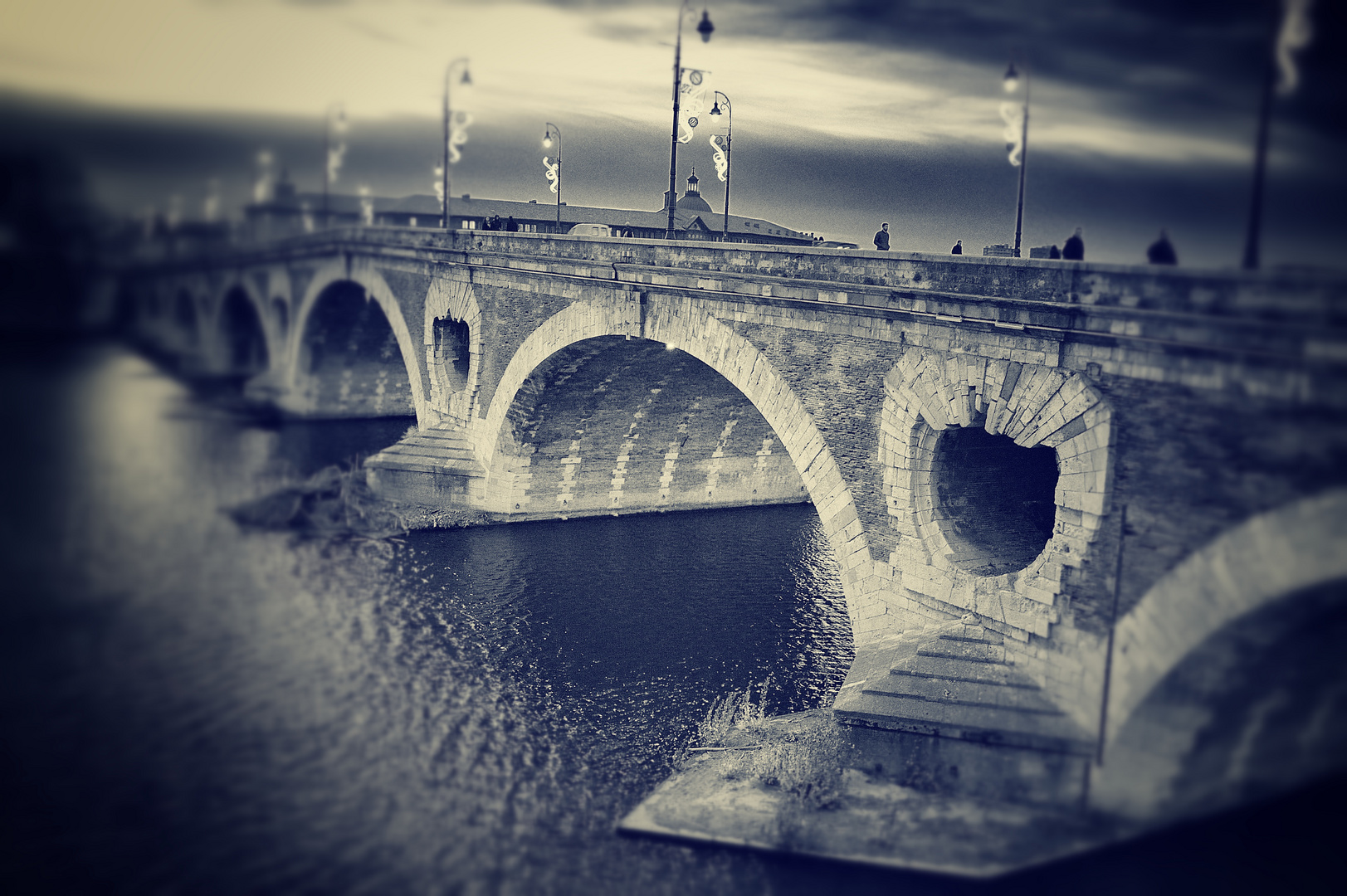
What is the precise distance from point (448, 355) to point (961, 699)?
66.3ft

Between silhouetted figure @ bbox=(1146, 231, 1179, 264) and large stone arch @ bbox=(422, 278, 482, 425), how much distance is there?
18.4 meters

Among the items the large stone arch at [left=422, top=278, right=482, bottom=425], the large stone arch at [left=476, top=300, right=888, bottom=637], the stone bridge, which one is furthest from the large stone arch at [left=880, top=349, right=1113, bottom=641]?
the large stone arch at [left=422, top=278, right=482, bottom=425]

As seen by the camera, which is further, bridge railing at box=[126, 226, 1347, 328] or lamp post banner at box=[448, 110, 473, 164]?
lamp post banner at box=[448, 110, 473, 164]

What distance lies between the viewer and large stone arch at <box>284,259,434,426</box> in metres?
30.4

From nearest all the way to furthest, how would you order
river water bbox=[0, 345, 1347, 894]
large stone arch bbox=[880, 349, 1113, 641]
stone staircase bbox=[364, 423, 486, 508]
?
1. river water bbox=[0, 345, 1347, 894]
2. large stone arch bbox=[880, 349, 1113, 641]
3. stone staircase bbox=[364, 423, 486, 508]

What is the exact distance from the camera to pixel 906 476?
47.0 feet

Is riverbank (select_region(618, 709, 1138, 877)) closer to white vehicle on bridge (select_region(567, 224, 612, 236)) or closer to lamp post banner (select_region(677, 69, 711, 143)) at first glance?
lamp post banner (select_region(677, 69, 711, 143))

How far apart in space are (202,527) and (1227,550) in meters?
14.9

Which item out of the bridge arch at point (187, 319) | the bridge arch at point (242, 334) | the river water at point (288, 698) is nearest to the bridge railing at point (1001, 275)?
the bridge arch at point (187, 319)

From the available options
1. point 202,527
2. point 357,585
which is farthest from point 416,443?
point 202,527

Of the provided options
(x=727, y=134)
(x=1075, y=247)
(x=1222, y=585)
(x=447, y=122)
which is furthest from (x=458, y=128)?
(x=1222, y=585)

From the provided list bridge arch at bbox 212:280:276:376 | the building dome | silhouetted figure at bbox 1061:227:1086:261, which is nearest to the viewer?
silhouetted figure at bbox 1061:227:1086:261

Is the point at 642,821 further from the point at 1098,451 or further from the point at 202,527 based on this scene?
Answer: the point at 202,527

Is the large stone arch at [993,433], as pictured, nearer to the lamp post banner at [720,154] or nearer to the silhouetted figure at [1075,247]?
the silhouetted figure at [1075,247]
